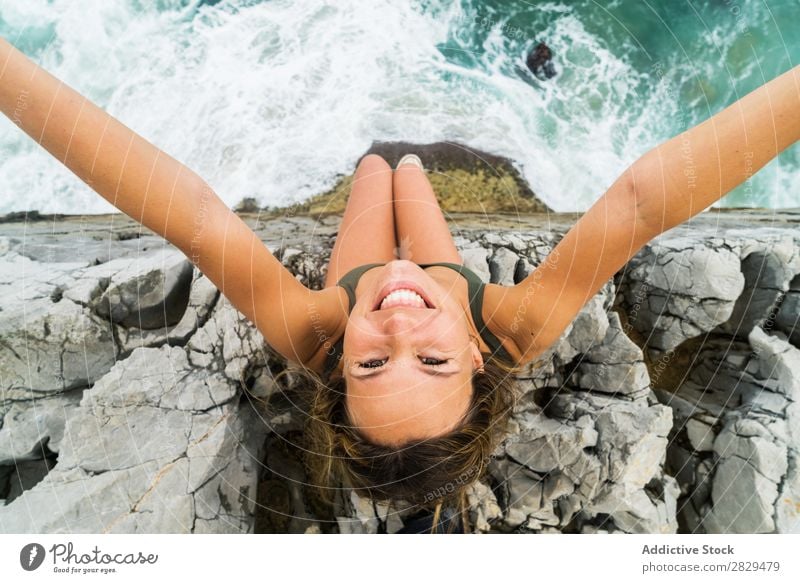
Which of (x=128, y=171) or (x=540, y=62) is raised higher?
(x=540, y=62)

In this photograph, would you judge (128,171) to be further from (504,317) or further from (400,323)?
(504,317)

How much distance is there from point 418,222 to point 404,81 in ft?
2.28

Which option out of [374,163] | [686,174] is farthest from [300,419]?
[686,174]

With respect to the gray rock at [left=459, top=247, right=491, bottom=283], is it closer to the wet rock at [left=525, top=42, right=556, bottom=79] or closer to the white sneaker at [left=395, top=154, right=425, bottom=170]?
the white sneaker at [left=395, top=154, right=425, bottom=170]

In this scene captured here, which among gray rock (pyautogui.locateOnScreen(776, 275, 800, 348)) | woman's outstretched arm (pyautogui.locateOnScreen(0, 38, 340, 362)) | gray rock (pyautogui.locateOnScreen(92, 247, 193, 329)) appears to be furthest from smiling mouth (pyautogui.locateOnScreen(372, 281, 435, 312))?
gray rock (pyautogui.locateOnScreen(776, 275, 800, 348))

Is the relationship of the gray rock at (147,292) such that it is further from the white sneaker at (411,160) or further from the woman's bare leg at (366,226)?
the white sneaker at (411,160)

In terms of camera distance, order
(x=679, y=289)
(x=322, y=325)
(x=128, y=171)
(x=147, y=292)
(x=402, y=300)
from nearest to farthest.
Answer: (x=128, y=171) < (x=402, y=300) < (x=322, y=325) < (x=147, y=292) < (x=679, y=289)

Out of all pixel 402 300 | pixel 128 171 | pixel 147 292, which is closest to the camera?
pixel 128 171

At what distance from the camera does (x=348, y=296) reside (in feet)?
3.93

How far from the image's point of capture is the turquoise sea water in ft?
5.39

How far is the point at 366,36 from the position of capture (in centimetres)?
174

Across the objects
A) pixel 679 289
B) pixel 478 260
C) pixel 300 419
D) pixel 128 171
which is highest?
pixel 128 171

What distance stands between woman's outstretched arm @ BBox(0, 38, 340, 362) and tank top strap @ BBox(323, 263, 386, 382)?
30cm
